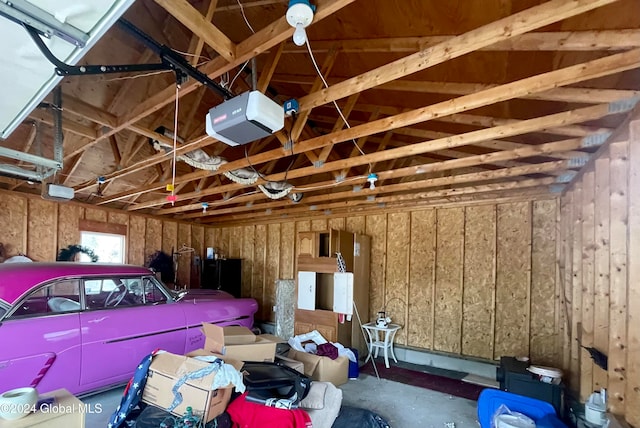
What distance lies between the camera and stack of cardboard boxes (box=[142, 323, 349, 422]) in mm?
2445

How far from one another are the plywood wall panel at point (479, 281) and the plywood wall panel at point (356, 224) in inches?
71.1

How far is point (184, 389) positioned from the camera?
249 cm

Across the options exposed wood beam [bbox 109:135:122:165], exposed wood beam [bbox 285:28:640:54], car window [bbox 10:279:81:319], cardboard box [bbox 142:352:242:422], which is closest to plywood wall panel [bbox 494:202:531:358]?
exposed wood beam [bbox 285:28:640:54]

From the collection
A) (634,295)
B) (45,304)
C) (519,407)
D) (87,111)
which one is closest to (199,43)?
(87,111)

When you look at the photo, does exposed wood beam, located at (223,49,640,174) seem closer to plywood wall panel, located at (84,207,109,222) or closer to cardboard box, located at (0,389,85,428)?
cardboard box, located at (0,389,85,428)

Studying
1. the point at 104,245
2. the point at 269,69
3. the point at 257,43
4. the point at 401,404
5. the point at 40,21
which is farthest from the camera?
the point at 104,245

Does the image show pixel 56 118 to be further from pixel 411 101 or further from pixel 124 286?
pixel 411 101

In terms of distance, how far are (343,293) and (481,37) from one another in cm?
389

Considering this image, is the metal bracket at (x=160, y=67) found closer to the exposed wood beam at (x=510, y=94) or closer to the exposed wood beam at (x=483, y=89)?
the exposed wood beam at (x=483, y=89)

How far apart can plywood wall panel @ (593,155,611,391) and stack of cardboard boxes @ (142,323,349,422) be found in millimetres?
2826

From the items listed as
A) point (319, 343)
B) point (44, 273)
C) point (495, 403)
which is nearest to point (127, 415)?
point (44, 273)

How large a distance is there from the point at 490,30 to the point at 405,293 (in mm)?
4482

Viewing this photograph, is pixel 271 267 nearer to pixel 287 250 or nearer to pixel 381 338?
pixel 287 250

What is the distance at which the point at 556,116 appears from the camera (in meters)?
2.52
